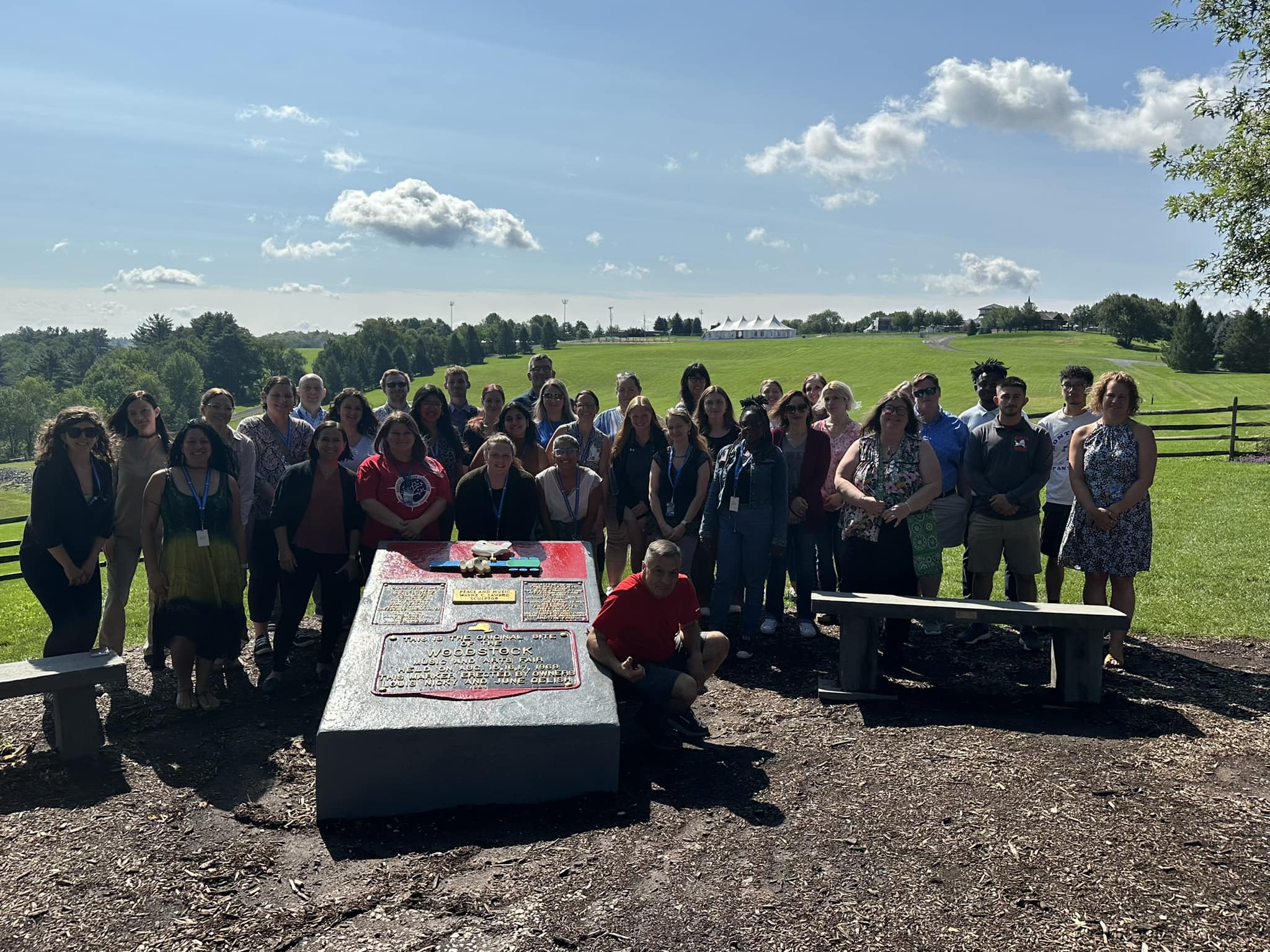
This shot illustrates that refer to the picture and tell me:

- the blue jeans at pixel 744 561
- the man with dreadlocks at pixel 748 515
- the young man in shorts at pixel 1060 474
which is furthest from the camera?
the young man in shorts at pixel 1060 474

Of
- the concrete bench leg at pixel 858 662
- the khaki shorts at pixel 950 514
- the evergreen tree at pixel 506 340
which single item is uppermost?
the evergreen tree at pixel 506 340

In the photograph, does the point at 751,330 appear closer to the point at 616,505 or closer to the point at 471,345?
the point at 471,345

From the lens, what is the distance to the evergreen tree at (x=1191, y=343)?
59.6 meters

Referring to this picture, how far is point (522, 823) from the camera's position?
488 cm

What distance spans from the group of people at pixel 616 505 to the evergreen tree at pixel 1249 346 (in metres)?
63.6

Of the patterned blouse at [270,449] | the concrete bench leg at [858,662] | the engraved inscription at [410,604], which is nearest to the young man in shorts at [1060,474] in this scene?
the concrete bench leg at [858,662]

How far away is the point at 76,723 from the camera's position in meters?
5.75

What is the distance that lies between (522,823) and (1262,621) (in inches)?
286

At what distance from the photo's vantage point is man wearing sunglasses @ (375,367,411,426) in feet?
27.3

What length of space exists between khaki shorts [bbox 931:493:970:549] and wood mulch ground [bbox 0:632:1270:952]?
1.73 metres

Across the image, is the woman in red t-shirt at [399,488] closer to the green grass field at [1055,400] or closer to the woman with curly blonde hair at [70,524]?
the woman with curly blonde hair at [70,524]

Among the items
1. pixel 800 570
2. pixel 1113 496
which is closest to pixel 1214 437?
pixel 1113 496

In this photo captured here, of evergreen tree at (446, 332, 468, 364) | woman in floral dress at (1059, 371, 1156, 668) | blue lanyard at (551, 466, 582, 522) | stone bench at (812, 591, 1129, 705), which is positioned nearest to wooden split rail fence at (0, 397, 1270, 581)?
woman in floral dress at (1059, 371, 1156, 668)

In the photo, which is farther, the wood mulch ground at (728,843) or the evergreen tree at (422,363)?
the evergreen tree at (422,363)
